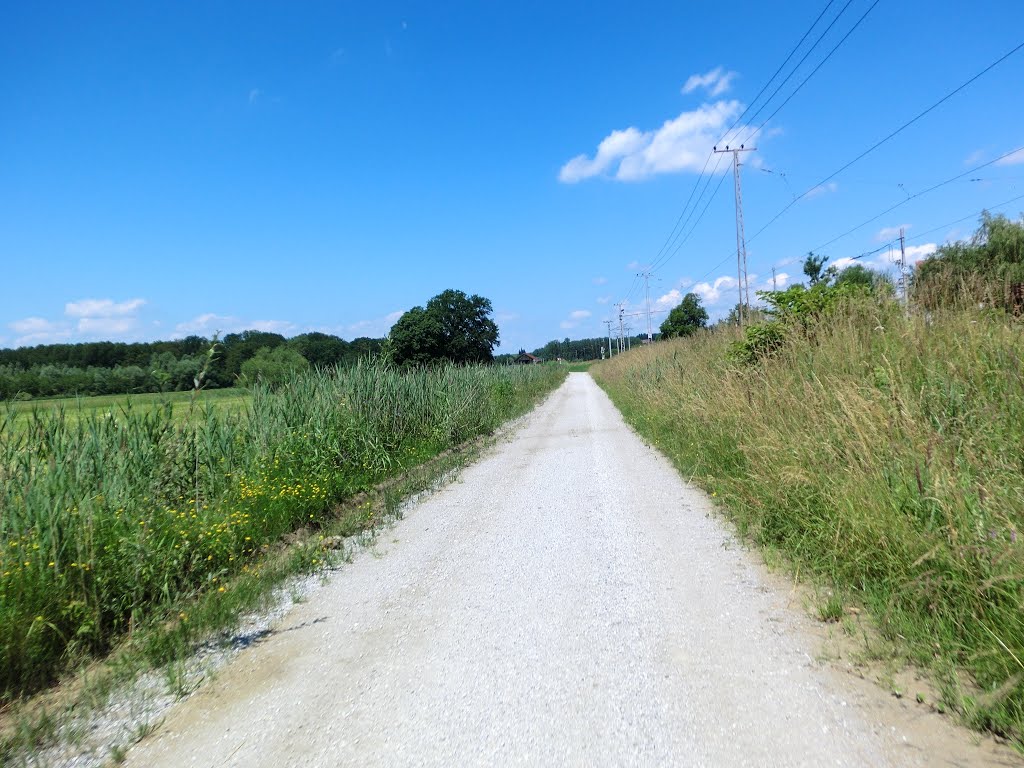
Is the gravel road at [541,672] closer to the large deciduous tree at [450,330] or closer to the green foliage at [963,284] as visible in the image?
the green foliage at [963,284]

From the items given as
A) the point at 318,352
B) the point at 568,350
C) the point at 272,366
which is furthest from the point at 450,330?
the point at 568,350

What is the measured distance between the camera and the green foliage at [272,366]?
32.3 feet

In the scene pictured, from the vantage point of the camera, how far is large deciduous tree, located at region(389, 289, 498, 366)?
45.3 meters

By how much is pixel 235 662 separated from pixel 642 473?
275 inches

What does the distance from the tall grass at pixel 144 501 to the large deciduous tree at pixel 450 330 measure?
34779 millimetres

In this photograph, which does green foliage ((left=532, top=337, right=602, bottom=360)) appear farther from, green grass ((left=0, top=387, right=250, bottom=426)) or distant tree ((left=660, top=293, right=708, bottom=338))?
green grass ((left=0, top=387, right=250, bottom=426))

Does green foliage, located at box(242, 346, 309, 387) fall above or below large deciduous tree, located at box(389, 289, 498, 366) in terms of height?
below

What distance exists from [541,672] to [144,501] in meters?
3.99

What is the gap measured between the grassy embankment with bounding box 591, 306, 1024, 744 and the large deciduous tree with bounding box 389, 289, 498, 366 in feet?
125

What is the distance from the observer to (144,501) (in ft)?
17.8

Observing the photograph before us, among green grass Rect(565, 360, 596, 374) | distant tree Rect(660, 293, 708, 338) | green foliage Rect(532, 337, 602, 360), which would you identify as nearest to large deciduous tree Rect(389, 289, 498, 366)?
distant tree Rect(660, 293, 708, 338)

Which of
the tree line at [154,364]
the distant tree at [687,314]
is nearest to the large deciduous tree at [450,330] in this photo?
the distant tree at [687,314]

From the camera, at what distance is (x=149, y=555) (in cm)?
466

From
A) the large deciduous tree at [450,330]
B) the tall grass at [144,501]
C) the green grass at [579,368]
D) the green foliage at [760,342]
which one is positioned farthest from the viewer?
the green grass at [579,368]
